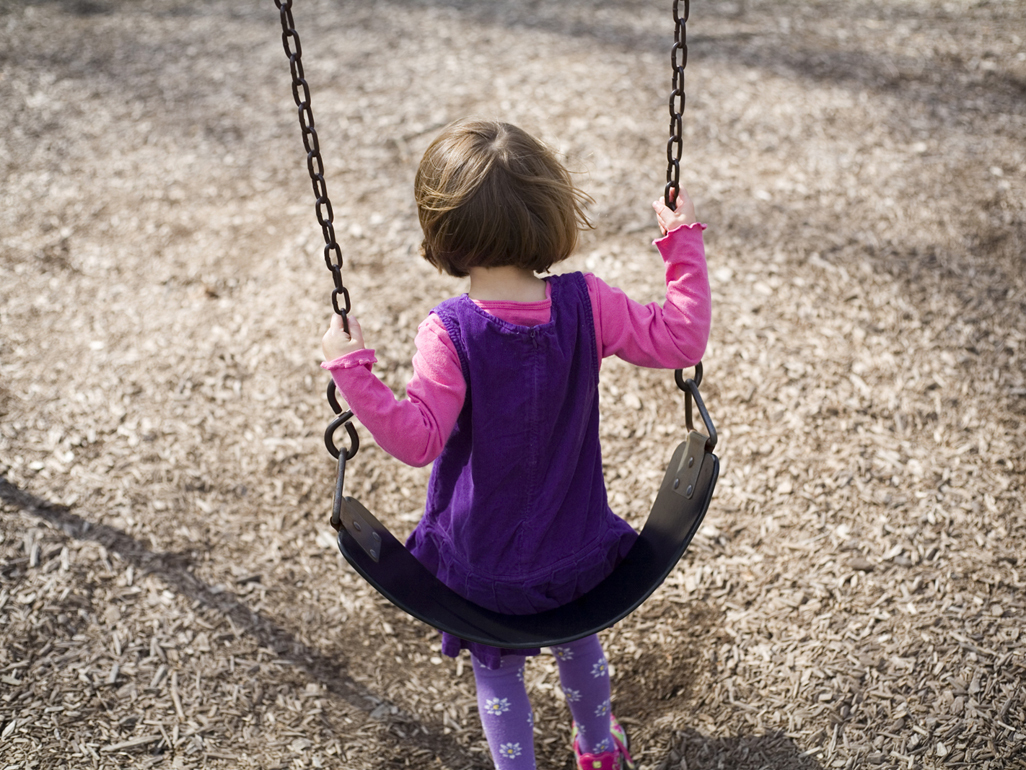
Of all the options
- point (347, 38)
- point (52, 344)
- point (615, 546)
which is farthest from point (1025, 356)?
point (347, 38)

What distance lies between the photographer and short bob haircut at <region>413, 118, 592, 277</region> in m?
1.54

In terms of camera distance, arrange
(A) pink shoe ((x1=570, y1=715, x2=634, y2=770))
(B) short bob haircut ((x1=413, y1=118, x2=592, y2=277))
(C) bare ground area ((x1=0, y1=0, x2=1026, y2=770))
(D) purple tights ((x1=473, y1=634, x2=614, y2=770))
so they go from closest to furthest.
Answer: (B) short bob haircut ((x1=413, y1=118, x2=592, y2=277))
(D) purple tights ((x1=473, y1=634, x2=614, y2=770))
(A) pink shoe ((x1=570, y1=715, x2=634, y2=770))
(C) bare ground area ((x1=0, y1=0, x2=1026, y2=770))

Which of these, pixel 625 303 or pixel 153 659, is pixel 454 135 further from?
pixel 153 659

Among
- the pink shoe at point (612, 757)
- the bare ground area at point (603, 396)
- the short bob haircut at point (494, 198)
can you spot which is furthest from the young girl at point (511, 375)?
the bare ground area at point (603, 396)

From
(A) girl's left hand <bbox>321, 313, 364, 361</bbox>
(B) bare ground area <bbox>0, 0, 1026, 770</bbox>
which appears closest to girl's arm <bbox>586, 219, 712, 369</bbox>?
(A) girl's left hand <bbox>321, 313, 364, 361</bbox>

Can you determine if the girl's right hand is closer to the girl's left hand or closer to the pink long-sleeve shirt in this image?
the pink long-sleeve shirt

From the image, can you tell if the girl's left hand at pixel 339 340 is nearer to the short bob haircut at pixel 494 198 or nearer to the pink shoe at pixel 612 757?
the short bob haircut at pixel 494 198

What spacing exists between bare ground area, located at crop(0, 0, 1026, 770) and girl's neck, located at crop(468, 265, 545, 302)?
1478 mm

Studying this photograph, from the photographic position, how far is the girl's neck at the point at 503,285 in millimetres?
1639

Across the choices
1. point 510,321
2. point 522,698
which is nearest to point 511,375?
point 510,321

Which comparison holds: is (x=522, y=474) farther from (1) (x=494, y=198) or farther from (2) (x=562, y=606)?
(1) (x=494, y=198)

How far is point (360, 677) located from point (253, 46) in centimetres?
491

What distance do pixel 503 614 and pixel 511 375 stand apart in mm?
553

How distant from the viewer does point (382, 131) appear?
4.94 m
